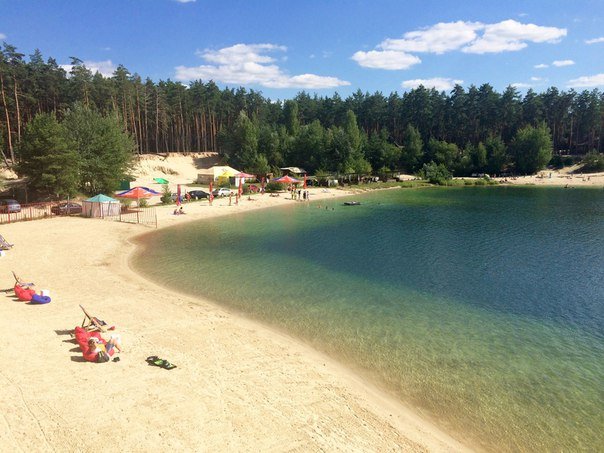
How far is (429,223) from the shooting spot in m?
46.3

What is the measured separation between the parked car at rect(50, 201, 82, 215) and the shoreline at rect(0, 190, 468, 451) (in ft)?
85.3

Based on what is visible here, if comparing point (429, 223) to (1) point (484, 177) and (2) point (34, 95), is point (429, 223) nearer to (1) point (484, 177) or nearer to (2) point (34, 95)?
(1) point (484, 177)

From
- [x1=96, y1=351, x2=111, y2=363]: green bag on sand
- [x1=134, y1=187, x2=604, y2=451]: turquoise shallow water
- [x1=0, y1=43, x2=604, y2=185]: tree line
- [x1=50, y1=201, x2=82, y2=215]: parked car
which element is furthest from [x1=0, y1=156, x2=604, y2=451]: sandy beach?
[x1=0, y1=43, x2=604, y2=185]: tree line

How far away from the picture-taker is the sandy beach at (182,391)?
982cm

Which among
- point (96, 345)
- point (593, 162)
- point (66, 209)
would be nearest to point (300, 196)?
point (66, 209)

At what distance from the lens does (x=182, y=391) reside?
11812 mm

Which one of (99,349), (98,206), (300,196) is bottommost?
(99,349)

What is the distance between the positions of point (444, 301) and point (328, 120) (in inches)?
4342

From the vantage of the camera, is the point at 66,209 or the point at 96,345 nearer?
the point at 96,345

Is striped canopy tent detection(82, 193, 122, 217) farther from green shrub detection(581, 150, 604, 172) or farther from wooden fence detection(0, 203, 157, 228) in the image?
green shrub detection(581, 150, 604, 172)

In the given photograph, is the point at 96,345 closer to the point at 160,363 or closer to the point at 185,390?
the point at 160,363

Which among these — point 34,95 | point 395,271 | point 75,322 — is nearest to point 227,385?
point 75,322

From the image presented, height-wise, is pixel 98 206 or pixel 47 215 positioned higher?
pixel 98 206

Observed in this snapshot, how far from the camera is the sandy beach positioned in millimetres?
9820
